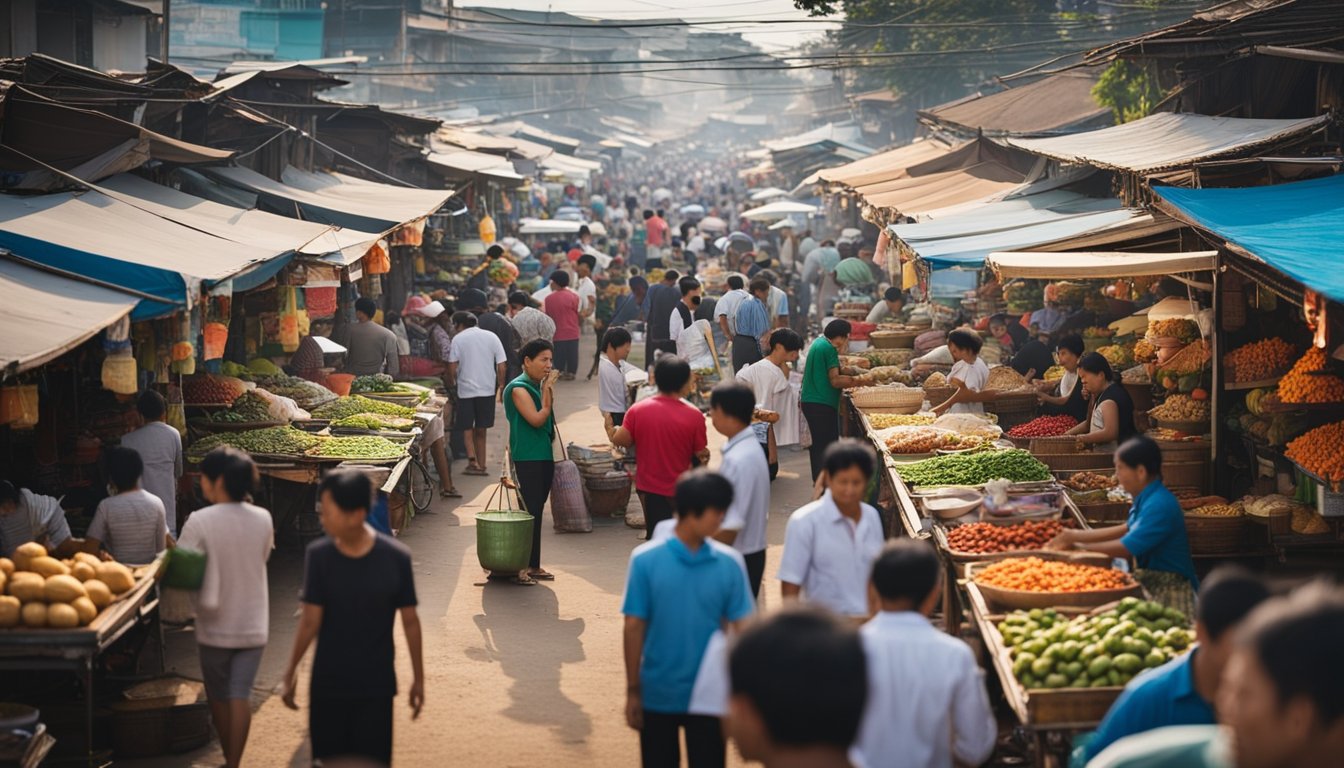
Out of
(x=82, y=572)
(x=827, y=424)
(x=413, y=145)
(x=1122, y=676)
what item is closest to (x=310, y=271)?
(x=827, y=424)

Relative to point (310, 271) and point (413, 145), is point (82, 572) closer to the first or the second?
point (310, 271)

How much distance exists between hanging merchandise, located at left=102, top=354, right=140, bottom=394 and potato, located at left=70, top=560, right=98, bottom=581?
2.09 m

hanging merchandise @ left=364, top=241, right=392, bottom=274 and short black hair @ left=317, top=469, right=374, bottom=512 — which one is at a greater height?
short black hair @ left=317, top=469, right=374, bottom=512

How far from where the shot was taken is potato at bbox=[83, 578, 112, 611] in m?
6.98

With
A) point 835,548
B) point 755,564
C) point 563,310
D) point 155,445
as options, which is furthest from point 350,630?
point 563,310

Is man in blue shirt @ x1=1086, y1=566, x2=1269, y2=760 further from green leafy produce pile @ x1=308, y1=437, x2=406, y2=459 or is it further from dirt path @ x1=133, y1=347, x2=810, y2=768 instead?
green leafy produce pile @ x1=308, y1=437, x2=406, y2=459

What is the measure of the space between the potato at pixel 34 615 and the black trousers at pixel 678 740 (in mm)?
2881

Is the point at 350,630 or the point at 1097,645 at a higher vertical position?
the point at 350,630

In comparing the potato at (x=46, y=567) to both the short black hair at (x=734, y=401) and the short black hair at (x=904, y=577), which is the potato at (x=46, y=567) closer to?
the short black hair at (x=734, y=401)

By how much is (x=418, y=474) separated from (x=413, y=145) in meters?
11.4

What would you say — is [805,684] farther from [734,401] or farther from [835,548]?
[734,401]

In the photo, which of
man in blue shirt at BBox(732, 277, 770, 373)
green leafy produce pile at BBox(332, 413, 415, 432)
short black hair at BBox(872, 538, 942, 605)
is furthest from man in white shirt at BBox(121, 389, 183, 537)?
man in blue shirt at BBox(732, 277, 770, 373)

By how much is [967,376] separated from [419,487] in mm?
4994

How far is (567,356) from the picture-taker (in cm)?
2142
